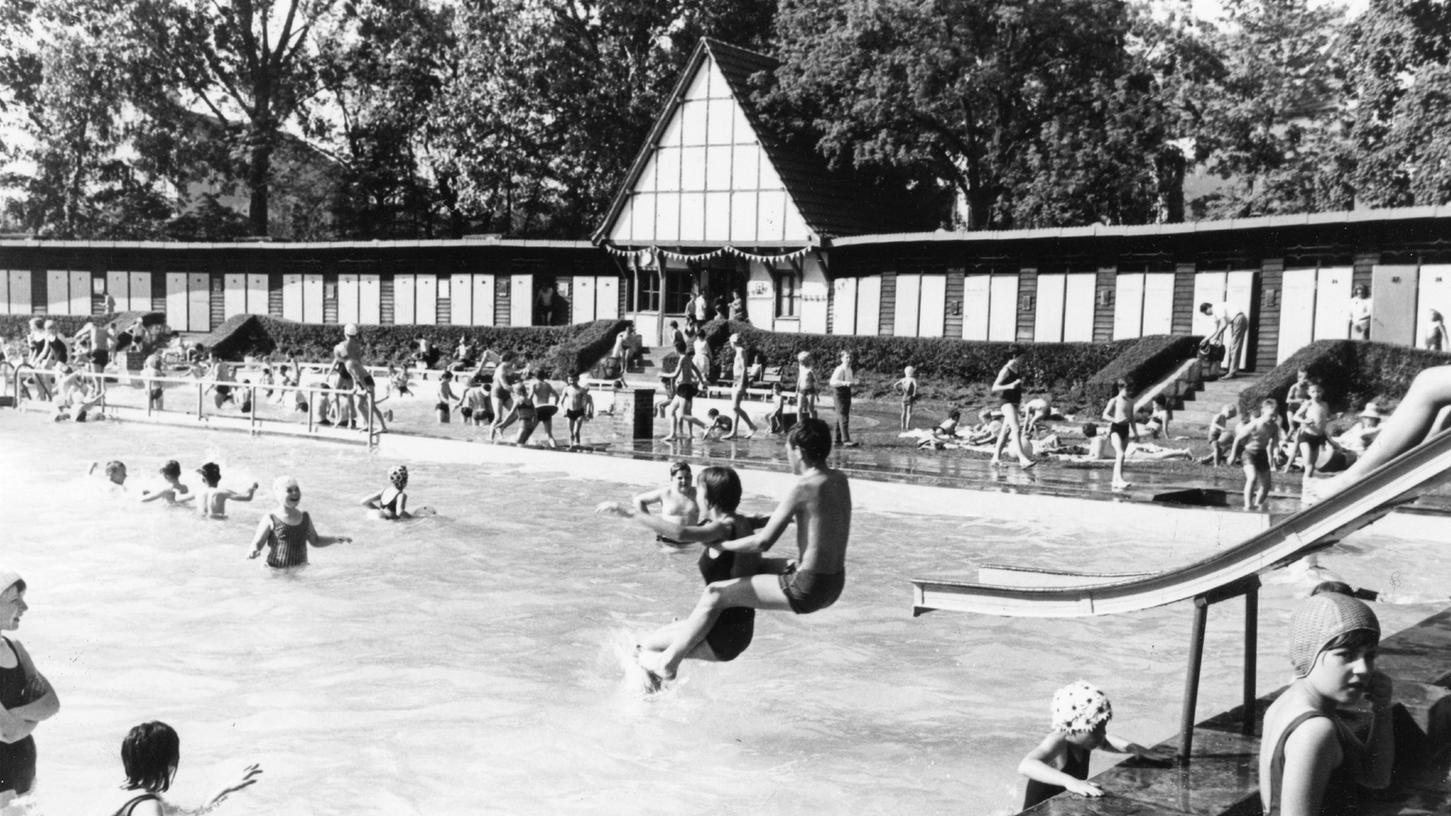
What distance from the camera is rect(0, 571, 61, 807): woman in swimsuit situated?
20.5 ft

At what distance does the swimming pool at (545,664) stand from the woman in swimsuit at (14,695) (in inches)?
88.3

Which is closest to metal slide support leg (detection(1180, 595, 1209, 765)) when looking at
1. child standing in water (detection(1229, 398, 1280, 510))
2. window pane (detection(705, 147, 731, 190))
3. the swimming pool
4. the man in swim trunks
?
the man in swim trunks

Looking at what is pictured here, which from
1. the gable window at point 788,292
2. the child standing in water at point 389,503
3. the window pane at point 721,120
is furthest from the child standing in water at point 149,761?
the window pane at point 721,120

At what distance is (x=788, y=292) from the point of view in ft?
123

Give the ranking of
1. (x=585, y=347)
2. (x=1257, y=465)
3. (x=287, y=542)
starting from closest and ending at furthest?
(x=287, y=542), (x=1257, y=465), (x=585, y=347)

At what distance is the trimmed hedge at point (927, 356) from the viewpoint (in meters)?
28.3

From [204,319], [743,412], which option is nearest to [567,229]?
[204,319]

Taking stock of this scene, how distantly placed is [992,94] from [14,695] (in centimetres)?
3395

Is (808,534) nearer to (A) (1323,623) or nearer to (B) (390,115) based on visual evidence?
(A) (1323,623)

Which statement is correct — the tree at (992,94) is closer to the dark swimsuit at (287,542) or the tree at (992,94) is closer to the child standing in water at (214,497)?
the child standing in water at (214,497)

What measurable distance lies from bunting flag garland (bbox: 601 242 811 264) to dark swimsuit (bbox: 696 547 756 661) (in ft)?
92.4

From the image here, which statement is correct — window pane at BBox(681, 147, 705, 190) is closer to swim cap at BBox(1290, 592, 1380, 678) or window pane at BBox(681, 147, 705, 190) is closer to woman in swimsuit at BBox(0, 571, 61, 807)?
woman in swimsuit at BBox(0, 571, 61, 807)

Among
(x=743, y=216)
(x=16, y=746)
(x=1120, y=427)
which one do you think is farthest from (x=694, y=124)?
(x=16, y=746)

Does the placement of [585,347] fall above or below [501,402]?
above
